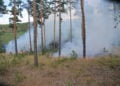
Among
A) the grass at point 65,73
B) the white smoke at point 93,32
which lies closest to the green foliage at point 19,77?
the grass at point 65,73

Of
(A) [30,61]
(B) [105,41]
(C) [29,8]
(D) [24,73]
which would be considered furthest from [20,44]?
(D) [24,73]

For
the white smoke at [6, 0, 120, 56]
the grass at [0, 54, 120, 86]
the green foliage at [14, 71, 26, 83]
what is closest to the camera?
the grass at [0, 54, 120, 86]

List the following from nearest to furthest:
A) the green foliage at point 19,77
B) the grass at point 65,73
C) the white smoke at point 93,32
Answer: the grass at point 65,73 → the green foliage at point 19,77 → the white smoke at point 93,32

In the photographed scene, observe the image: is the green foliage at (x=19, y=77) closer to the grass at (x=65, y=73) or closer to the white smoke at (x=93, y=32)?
the grass at (x=65, y=73)

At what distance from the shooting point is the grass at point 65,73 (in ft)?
52.2

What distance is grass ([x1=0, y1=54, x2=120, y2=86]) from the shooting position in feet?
52.2

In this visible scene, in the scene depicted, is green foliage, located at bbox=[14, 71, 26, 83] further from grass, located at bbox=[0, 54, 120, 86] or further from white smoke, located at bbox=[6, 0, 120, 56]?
white smoke, located at bbox=[6, 0, 120, 56]

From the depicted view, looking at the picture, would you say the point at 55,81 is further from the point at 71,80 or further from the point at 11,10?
the point at 11,10

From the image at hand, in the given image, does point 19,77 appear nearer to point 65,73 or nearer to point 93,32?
point 65,73

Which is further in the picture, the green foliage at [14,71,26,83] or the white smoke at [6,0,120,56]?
the white smoke at [6,0,120,56]

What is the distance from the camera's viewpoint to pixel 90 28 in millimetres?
56844

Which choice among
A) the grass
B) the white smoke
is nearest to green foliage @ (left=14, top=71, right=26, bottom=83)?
the grass

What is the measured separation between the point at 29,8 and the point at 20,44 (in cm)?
1482

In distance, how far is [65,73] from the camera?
17.8 meters
